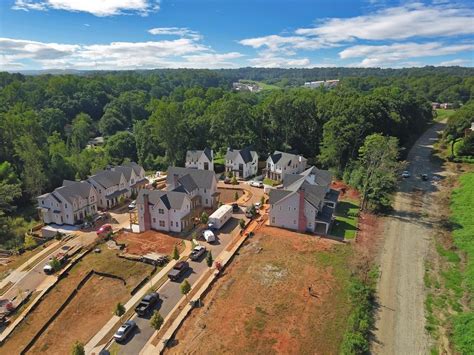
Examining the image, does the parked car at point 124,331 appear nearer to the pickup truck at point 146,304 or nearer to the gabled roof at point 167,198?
the pickup truck at point 146,304

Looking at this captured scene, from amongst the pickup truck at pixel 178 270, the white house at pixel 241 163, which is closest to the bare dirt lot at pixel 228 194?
the white house at pixel 241 163

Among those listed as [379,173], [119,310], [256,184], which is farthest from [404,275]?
[256,184]

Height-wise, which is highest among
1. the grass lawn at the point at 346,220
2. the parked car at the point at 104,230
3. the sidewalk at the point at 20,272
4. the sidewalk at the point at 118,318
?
the grass lawn at the point at 346,220

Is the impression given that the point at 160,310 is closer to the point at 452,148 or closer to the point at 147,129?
the point at 147,129

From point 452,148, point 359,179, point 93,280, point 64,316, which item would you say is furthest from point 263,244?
point 452,148

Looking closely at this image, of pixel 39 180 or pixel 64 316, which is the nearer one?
pixel 64 316
